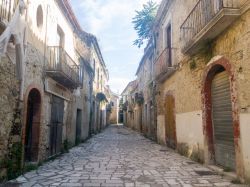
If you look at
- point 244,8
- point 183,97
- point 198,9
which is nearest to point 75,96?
point 183,97

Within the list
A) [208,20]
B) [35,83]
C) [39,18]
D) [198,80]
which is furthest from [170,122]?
[39,18]

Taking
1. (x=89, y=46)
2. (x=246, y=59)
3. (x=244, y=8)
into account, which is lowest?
(x=246, y=59)

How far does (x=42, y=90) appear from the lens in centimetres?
765

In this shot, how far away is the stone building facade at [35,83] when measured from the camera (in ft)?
17.6

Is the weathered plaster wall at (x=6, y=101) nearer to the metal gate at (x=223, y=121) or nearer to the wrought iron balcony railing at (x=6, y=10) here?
the wrought iron balcony railing at (x=6, y=10)

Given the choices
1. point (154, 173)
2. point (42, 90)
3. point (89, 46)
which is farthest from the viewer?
point (89, 46)

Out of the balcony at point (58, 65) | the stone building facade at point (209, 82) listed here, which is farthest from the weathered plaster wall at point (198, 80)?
the balcony at point (58, 65)

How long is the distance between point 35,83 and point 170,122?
661 centimetres

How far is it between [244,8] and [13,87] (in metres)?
5.39

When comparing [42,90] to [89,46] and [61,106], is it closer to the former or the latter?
[61,106]

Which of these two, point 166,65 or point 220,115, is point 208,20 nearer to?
point 220,115

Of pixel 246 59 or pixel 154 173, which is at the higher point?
pixel 246 59

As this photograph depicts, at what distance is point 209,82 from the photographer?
7176 mm

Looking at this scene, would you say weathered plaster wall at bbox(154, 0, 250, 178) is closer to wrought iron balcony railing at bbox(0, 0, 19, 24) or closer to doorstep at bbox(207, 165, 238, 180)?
doorstep at bbox(207, 165, 238, 180)
